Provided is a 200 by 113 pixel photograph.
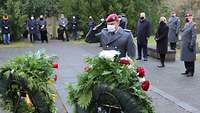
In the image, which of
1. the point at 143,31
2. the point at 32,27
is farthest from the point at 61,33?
the point at 143,31

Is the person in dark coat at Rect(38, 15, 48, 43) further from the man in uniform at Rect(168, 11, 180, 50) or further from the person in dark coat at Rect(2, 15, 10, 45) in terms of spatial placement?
the man in uniform at Rect(168, 11, 180, 50)

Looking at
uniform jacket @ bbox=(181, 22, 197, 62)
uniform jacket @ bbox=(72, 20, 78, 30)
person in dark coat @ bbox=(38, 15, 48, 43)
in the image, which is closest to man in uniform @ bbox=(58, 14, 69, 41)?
uniform jacket @ bbox=(72, 20, 78, 30)

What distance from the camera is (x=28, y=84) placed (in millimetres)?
7230

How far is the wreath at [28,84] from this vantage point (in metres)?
7.27

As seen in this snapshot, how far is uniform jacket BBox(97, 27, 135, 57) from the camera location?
8203mm

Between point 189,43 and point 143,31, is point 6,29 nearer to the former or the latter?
point 143,31

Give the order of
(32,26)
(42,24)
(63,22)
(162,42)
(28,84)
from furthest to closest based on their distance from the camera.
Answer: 1. (63,22)
2. (42,24)
3. (32,26)
4. (162,42)
5. (28,84)

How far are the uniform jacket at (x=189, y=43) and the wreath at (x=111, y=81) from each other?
717cm

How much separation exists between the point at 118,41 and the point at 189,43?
562 cm

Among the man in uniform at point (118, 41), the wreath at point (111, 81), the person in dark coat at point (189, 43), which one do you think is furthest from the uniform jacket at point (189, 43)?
the wreath at point (111, 81)

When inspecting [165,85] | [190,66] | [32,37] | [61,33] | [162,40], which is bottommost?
[165,85]

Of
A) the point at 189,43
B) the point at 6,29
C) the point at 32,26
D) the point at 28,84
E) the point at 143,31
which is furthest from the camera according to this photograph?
the point at 32,26

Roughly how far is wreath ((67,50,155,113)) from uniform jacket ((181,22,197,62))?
717 centimetres

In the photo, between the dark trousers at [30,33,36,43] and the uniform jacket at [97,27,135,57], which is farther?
the dark trousers at [30,33,36,43]
